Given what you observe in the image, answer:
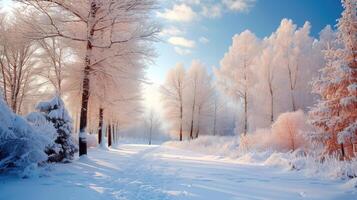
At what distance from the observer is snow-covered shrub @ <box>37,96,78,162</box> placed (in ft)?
27.4

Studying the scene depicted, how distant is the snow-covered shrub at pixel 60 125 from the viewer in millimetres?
8342

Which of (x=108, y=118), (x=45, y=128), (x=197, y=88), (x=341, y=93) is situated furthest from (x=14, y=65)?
(x=197, y=88)

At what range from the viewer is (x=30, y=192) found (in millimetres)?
4730

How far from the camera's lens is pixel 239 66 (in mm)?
26516

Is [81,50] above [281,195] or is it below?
above

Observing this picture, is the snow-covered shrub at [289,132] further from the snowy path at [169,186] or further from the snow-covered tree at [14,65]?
the snow-covered tree at [14,65]

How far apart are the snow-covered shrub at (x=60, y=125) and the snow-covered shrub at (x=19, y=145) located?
1.99m

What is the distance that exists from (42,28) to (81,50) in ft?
7.31

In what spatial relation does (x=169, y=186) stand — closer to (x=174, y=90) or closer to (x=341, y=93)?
(x=341, y=93)

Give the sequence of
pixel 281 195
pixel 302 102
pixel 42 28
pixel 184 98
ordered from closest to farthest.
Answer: pixel 281 195, pixel 42 28, pixel 302 102, pixel 184 98

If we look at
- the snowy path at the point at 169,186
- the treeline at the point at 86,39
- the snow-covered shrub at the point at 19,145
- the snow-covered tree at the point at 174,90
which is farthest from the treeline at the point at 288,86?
the snow-covered shrub at the point at 19,145

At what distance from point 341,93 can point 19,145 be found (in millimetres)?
10732

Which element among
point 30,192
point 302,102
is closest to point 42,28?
point 30,192

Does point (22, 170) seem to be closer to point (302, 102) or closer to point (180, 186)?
point (180, 186)
